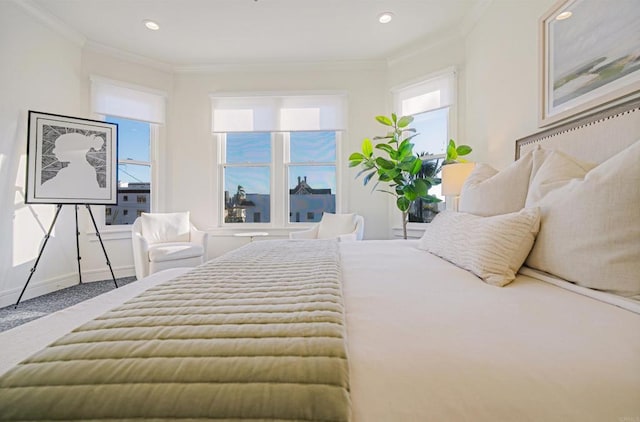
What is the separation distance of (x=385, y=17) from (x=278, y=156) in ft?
7.02

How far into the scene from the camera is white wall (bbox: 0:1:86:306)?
100 inches

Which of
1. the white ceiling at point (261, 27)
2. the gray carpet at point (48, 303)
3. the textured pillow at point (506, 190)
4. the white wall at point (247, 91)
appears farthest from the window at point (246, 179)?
the textured pillow at point (506, 190)

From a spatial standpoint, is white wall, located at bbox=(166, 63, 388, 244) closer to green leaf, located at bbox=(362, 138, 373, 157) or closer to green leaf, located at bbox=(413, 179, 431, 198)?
green leaf, located at bbox=(362, 138, 373, 157)

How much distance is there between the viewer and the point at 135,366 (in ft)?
1.49

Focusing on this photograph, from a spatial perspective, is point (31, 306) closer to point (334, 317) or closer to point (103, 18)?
point (103, 18)

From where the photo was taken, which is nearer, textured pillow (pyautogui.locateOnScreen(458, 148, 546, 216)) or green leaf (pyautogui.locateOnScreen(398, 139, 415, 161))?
textured pillow (pyautogui.locateOnScreen(458, 148, 546, 216))

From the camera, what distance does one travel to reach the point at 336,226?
334 centimetres

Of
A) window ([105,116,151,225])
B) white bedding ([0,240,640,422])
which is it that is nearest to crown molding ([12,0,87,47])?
window ([105,116,151,225])

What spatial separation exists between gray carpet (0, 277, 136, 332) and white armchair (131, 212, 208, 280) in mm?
465

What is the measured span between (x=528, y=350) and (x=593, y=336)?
0.18 meters

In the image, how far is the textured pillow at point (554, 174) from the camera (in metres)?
1.12

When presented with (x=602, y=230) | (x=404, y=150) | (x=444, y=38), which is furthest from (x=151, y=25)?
(x=602, y=230)

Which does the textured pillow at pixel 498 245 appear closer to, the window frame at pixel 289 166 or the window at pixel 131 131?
the window frame at pixel 289 166

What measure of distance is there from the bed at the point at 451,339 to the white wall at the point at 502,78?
3.64ft
